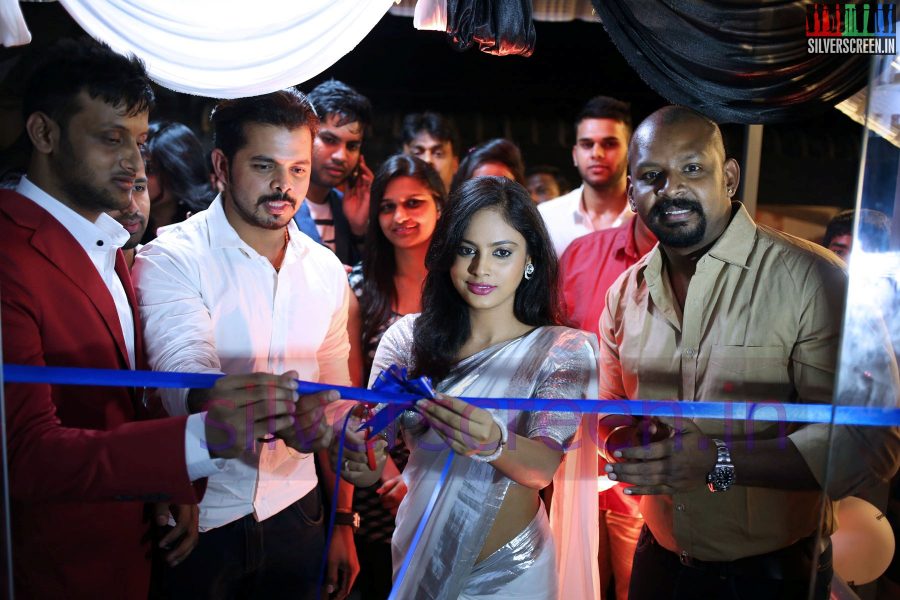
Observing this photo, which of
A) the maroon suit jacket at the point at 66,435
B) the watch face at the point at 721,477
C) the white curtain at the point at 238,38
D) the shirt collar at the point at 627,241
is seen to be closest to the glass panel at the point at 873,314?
the watch face at the point at 721,477

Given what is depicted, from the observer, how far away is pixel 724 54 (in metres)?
2.46

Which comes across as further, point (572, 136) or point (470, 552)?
point (572, 136)

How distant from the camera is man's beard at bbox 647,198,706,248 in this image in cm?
230

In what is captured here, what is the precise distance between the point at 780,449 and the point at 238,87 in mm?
1916

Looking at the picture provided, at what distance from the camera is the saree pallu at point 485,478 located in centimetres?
217

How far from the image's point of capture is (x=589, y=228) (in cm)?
348

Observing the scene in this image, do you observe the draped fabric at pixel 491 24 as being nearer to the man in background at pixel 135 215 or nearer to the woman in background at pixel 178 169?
the man in background at pixel 135 215

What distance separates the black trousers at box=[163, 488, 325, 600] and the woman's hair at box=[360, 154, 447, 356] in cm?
80

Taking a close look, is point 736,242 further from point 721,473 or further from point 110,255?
point 110,255

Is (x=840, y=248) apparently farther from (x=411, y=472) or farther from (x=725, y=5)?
(x=411, y=472)

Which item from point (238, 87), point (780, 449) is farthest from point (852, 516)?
point (238, 87)

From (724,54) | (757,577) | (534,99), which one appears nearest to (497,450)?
(757,577)

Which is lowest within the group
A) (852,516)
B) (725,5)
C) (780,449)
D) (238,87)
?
(852,516)

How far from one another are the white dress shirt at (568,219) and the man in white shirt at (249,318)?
4.28ft
